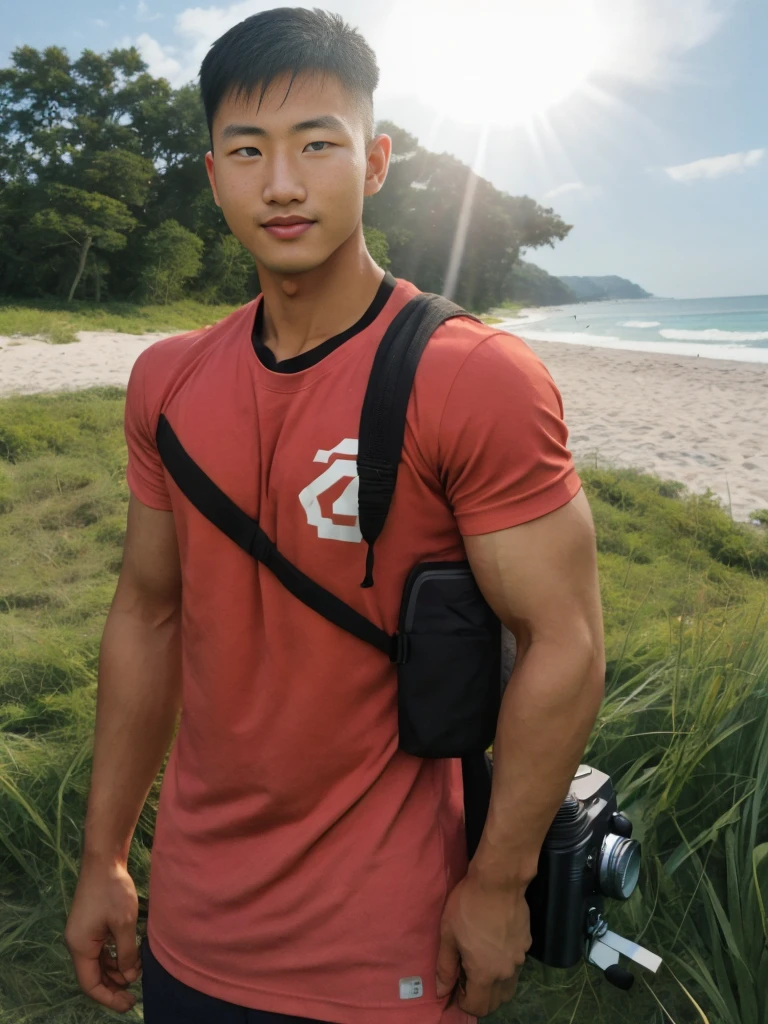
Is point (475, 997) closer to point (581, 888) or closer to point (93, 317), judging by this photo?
point (581, 888)

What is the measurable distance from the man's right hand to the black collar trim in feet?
3.35

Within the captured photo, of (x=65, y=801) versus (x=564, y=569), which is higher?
(x=564, y=569)

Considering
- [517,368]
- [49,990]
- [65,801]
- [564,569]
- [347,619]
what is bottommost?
[49,990]

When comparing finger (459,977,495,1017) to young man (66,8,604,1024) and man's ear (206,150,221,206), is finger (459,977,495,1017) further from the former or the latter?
man's ear (206,150,221,206)

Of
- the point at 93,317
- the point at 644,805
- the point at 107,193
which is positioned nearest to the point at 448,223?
the point at 107,193

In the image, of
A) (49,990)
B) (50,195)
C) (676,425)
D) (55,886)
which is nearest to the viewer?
(49,990)

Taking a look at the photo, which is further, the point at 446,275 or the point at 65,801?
the point at 446,275

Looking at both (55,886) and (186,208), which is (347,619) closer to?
(55,886)

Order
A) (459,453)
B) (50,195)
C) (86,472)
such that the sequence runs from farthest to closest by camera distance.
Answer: (50,195), (86,472), (459,453)

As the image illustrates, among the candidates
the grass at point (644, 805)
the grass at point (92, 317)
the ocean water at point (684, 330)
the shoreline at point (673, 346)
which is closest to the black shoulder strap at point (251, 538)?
the grass at point (644, 805)

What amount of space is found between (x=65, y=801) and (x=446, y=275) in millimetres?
39361

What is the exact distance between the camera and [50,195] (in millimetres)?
19734

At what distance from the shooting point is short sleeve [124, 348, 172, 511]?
151cm

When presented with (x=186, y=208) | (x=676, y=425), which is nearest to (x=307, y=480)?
(x=676, y=425)
